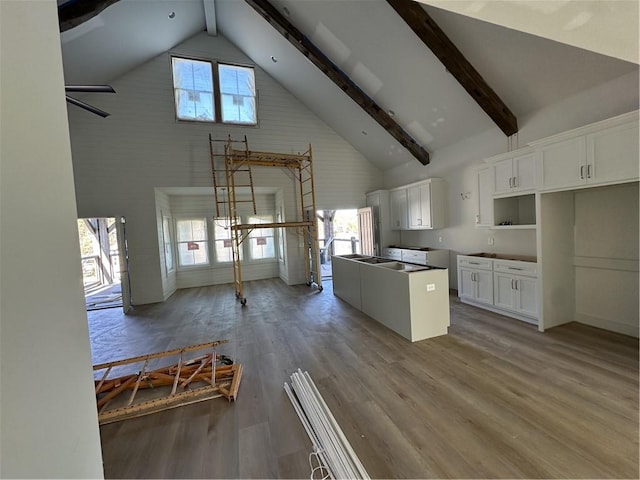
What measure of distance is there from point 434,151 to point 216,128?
16.9 ft

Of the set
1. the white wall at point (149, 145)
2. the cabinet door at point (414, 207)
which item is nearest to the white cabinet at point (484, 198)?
the cabinet door at point (414, 207)

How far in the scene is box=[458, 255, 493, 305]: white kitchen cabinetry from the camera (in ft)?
14.3

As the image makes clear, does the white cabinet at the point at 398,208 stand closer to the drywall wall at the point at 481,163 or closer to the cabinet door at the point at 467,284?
the drywall wall at the point at 481,163

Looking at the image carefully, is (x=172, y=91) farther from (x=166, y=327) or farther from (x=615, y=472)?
(x=615, y=472)

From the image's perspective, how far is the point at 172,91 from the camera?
6.07 metres

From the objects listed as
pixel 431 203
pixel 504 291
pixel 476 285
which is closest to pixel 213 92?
pixel 431 203

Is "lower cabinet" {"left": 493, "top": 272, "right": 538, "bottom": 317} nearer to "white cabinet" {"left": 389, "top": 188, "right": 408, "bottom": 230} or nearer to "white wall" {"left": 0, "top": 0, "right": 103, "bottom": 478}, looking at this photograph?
"white cabinet" {"left": 389, "top": 188, "right": 408, "bottom": 230}

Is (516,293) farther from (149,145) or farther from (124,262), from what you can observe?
(149,145)

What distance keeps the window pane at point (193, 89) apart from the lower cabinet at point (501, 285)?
6.53m

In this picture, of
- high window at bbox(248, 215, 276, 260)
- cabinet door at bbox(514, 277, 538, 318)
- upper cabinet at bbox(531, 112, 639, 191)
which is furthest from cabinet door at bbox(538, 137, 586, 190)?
high window at bbox(248, 215, 276, 260)

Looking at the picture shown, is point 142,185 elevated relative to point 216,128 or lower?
lower

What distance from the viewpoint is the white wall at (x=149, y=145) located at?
5527 mm

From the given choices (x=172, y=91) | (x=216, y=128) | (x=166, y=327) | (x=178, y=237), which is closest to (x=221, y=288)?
(x=178, y=237)

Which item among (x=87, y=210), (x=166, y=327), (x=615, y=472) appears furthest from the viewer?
(x=87, y=210)
